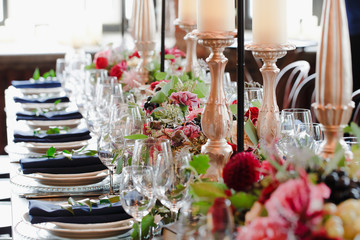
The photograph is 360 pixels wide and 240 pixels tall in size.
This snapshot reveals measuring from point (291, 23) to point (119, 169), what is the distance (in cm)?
471

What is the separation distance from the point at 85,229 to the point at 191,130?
44 cm

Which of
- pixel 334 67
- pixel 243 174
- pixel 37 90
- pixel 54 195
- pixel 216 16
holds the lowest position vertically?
pixel 54 195

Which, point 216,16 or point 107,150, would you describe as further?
point 107,150

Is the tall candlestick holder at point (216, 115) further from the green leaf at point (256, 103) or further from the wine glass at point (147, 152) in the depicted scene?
the green leaf at point (256, 103)

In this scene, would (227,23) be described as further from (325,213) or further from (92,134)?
(92,134)

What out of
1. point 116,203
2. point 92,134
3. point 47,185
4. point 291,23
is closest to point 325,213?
point 116,203

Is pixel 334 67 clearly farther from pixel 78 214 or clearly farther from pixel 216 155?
pixel 78 214

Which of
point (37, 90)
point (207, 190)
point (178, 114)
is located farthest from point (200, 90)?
point (37, 90)

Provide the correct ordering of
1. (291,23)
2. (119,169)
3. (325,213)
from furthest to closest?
(291,23) → (119,169) → (325,213)

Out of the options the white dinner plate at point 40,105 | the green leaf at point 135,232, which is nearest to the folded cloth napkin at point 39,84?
the white dinner plate at point 40,105

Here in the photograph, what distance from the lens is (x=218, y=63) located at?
1.61 m

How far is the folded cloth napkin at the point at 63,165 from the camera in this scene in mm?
1913

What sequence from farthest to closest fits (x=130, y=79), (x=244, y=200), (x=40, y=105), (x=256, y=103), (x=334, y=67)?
(x=40, y=105) → (x=130, y=79) → (x=256, y=103) → (x=334, y=67) → (x=244, y=200)

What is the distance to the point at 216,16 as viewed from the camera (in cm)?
160
